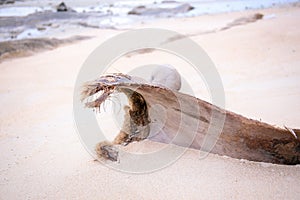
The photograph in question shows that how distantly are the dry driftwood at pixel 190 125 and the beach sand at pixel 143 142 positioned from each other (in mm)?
51

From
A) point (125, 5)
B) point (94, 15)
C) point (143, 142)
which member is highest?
point (125, 5)

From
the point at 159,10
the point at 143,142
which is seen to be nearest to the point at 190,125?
the point at 143,142

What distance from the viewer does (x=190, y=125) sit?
4.46 ft

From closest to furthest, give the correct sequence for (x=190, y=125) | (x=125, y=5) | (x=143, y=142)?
(x=190, y=125)
(x=143, y=142)
(x=125, y=5)

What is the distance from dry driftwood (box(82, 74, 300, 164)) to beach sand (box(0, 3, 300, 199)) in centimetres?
5

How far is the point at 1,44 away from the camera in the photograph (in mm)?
4246

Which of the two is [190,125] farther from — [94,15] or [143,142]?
[94,15]

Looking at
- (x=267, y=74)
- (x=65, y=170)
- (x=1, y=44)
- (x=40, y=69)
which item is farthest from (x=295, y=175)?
(x=1, y=44)

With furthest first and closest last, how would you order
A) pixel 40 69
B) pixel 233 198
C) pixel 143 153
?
pixel 40 69, pixel 143 153, pixel 233 198

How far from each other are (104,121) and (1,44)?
3.01m

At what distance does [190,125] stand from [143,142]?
265 mm

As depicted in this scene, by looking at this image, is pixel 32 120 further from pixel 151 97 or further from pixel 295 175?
pixel 295 175

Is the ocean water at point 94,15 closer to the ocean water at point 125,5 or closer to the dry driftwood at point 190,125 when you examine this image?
the ocean water at point 125,5

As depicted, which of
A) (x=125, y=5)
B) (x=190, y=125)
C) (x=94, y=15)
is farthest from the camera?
(x=125, y=5)
